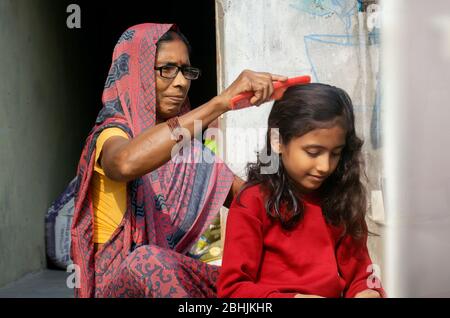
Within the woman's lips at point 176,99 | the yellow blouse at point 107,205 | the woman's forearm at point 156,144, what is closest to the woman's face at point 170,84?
the woman's lips at point 176,99

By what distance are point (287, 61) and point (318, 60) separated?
19 cm

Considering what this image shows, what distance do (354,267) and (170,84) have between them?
995 mm

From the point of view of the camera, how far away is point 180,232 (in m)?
2.80

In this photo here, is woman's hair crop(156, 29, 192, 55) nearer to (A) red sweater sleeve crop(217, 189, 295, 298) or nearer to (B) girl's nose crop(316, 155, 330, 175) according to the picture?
(A) red sweater sleeve crop(217, 189, 295, 298)

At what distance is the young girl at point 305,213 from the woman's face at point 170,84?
52 centimetres

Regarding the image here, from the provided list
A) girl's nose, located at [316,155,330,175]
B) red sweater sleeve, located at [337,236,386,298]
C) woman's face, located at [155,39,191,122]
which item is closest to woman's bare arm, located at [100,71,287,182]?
girl's nose, located at [316,155,330,175]

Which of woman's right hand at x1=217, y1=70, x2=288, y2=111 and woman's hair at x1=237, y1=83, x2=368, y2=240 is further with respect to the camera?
woman's hair at x1=237, y1=83, x2=368, y2=240

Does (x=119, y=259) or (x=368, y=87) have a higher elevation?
(x=368, y=87)

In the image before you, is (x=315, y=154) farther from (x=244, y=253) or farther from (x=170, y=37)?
(x=170, y=37)

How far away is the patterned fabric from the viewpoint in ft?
8.83

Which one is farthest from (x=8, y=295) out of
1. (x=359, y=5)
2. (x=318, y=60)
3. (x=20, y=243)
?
(x=359, y=5)

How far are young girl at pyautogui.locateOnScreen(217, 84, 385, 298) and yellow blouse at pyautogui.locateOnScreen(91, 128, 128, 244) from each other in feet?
1.81
